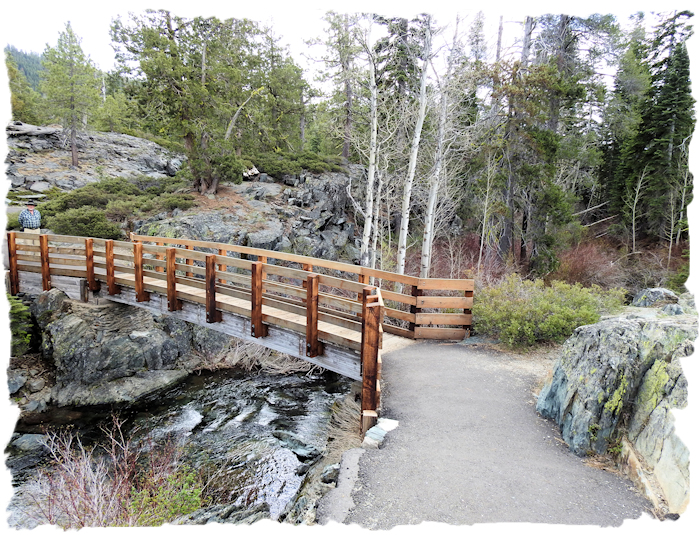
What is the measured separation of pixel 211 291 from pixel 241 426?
8.28 feet

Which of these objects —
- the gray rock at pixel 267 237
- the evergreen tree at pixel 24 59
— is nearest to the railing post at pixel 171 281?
the evergreen tree at pixel 24 59

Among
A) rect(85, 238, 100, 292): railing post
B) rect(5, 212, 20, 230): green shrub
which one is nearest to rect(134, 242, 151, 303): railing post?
rect(85, 238, 100, 292): railing post

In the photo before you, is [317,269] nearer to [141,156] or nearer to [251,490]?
[251,490]

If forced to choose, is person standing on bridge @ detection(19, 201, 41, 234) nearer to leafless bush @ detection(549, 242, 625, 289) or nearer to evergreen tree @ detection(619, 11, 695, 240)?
leafless bush @ detection(549, 242, 625, 289)

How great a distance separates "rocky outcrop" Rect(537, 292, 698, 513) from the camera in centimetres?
248

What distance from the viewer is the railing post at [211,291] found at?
6121 mm

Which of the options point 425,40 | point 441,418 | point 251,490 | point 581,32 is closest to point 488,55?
point 425,40

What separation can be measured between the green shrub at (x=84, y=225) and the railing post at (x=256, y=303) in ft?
30.8

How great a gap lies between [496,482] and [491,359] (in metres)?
3.10

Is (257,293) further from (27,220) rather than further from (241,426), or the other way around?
(27,220)

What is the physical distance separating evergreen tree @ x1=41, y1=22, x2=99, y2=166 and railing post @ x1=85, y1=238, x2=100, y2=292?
1705 cm

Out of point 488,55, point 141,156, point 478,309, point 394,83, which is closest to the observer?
point 478,309

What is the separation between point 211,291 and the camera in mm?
6234

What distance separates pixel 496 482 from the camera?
288 cm
